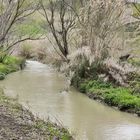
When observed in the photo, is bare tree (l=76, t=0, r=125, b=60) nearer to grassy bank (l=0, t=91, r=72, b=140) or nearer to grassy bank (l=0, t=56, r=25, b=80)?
grassy bank (l=0, t=56, r=25, b=80)

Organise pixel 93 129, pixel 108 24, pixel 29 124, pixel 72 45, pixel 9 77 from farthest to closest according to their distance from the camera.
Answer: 1. pixel 9 77
2. pixel 72 45
3. pixel 108 24
4. pixel 93 129
5. pixel 29 124

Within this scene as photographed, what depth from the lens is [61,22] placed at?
40.3 meters

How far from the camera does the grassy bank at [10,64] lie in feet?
136

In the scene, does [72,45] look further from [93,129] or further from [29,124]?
[29,124]

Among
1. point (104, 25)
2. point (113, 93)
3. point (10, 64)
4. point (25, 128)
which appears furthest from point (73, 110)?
point (10, 64)

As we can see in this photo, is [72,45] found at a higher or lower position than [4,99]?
higher

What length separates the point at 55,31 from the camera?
40438 millimetres

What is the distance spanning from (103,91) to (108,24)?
23.2 feet

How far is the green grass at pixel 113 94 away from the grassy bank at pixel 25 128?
6.49 m

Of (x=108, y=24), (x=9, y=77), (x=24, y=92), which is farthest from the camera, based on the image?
(x=9, y=77)

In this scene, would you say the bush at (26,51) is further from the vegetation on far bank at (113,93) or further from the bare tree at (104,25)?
the vegetation on far bank at (113,93)

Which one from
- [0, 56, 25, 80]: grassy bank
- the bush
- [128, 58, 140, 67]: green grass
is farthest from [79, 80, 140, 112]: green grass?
the bush

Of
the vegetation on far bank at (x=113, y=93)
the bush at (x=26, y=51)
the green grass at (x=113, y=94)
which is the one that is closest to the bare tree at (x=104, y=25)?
the vegetation on far bank at (x=113, y=93)

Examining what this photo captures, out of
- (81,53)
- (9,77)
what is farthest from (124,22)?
(9,77)
